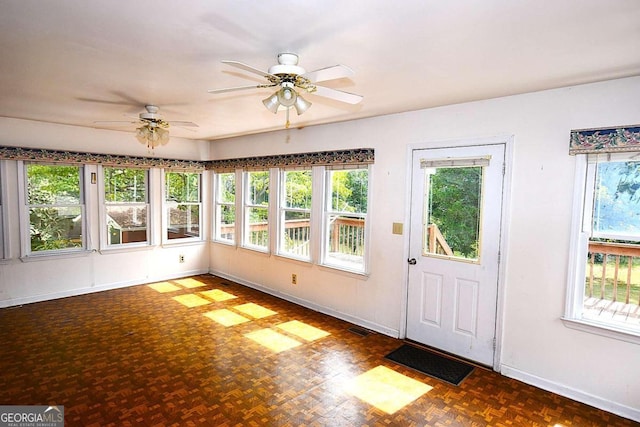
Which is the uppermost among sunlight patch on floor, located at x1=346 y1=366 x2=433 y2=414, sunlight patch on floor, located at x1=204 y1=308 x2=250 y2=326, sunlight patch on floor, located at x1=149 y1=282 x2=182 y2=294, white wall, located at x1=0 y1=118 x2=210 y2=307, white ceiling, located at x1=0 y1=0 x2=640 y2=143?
white ceiling, located at x1=0 y1=0 x2=640 y2=143

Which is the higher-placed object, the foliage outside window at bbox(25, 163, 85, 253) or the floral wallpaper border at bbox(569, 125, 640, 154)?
the floral wallpaper border at bbox(569, 125, 640, 154)

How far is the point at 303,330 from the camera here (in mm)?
4098

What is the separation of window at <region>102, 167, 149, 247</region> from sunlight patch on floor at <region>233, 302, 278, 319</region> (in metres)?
2.22

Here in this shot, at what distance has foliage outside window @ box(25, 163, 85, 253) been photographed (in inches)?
190

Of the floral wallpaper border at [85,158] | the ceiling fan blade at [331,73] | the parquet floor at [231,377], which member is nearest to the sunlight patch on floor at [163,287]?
the parquet floor at [231,377]

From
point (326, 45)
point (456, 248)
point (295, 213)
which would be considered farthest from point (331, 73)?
point (295, 213)

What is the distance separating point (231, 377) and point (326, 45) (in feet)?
8.70

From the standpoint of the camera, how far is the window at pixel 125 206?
542 cm

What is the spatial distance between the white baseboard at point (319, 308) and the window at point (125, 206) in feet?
5.07

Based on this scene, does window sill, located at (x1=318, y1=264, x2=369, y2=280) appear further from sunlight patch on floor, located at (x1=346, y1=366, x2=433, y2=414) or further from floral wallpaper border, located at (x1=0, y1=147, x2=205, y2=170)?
floral wallpaper border, located at (x1=0, y1=147, x2=205, y2=170)

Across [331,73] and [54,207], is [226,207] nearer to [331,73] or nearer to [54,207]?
[54,207]

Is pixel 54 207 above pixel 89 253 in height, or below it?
above

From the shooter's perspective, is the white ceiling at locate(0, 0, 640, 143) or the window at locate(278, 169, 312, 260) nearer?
the white ceiling at locate(0, 0, 640, 143)

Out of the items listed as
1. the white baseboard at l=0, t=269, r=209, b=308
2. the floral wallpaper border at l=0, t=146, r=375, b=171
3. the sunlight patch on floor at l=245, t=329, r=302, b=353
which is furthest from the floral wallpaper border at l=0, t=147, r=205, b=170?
the sunlight patch on floor at l=245, t=329, r=302, b=353
